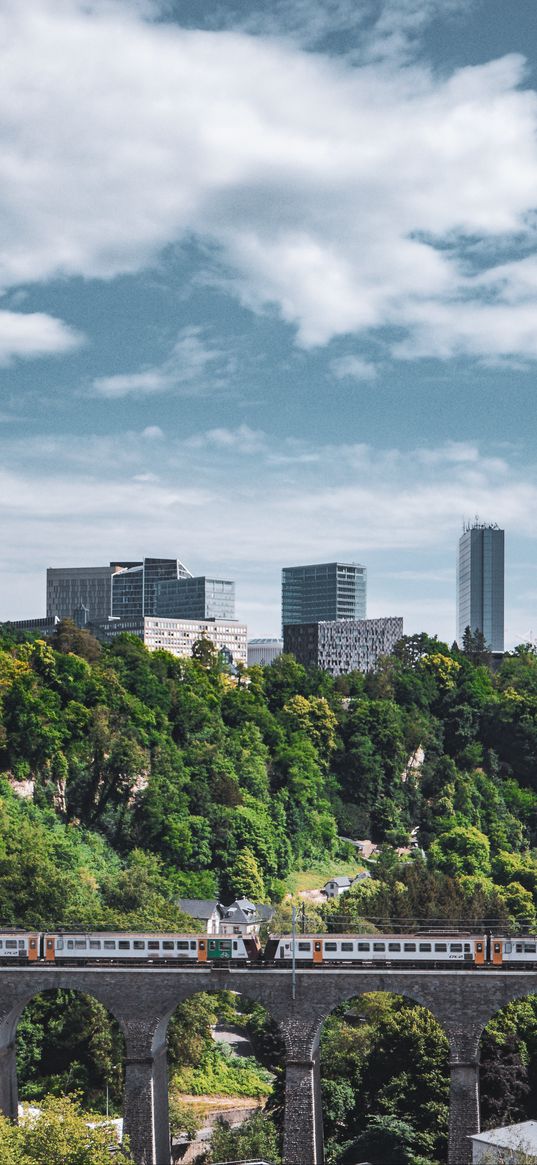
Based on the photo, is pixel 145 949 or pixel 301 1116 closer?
pixel 301 1116

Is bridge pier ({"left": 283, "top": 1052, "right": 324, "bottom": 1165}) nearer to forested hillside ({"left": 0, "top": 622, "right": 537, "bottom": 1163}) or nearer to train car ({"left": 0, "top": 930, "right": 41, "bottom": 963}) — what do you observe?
forested hillside ({"left": 0, "top": 622, "right": 537, "bottom": 1163})

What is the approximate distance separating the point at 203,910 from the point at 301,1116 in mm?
47545

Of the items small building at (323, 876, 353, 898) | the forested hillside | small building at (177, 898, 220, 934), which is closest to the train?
the forested hillside

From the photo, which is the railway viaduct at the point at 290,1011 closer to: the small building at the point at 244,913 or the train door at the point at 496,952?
the train door at the point at 496,952

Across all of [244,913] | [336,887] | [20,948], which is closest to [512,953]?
[20,948]

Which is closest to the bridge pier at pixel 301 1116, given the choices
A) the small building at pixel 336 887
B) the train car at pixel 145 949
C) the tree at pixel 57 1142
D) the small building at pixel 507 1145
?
the train car at pixel 145 949

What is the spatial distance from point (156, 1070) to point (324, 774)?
3732 inches

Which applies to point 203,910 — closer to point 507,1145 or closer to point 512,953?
point 512,953

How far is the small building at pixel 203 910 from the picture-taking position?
109 metres

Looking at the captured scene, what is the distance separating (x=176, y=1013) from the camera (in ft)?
253

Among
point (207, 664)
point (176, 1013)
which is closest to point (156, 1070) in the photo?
point (176, 1013)

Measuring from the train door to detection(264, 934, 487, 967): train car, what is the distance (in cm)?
43

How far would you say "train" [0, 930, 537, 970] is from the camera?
65562 millimetres

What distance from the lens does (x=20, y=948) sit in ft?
222
